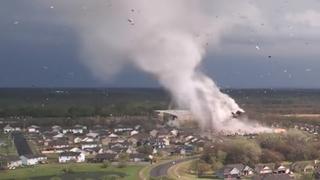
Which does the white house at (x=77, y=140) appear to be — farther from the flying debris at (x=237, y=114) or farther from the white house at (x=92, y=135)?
the flying debris at (x=237, y=114)

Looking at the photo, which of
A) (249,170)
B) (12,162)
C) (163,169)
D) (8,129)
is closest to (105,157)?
(163,169)

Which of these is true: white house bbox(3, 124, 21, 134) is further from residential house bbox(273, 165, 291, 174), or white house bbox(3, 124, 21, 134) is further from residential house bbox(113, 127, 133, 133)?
residential house bbox(273, 165, 291, 174)

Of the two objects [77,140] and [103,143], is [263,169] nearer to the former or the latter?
[103,143]

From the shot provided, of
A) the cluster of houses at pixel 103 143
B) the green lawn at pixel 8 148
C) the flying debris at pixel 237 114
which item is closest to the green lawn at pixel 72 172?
the cluster of houses at pixel 103 143

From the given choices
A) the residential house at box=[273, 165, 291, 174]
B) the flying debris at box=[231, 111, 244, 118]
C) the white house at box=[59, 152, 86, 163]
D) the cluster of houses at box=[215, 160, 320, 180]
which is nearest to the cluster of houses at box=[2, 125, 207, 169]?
the white house at box=[59, 152, 86, 163]

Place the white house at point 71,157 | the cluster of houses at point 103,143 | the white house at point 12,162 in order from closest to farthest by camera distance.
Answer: the white house at point 12,162 < the white house at point 71,157 < the cluster of houses at point 103,143

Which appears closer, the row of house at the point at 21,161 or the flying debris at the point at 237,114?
the row of house at the point at 21,161
